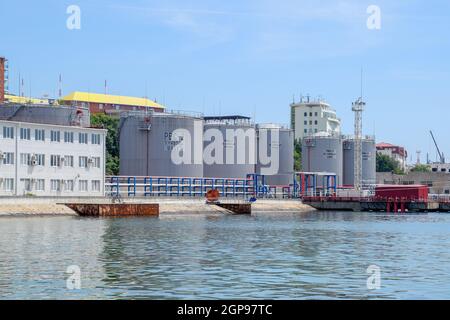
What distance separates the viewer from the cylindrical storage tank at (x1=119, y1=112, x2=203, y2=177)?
121125mm

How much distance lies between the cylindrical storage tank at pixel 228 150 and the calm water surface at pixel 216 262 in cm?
6133

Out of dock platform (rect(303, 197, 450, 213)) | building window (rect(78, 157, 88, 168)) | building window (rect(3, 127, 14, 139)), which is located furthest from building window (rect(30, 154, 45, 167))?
dock platform (rect(303, 197, 450, 213))

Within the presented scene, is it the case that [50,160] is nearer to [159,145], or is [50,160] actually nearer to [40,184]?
[40,184]

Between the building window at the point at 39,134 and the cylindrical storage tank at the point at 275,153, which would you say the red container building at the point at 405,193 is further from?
the building window at the point at 39,134

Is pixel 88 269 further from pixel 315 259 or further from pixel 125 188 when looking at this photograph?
pixel 125 188

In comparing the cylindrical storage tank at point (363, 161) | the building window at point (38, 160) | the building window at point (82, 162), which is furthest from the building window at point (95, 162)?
the cylindrical storage tank at point (363, 161)

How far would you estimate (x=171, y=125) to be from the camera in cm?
12125

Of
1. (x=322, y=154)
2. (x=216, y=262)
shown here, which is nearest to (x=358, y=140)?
(x=322, y=154)

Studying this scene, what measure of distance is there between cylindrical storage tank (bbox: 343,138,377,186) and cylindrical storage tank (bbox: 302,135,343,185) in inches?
281

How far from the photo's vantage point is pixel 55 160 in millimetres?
102375

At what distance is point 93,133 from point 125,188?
10.0 m

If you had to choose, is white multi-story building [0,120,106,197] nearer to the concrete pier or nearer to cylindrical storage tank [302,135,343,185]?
the concrete pier

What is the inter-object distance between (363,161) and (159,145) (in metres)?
62.4
